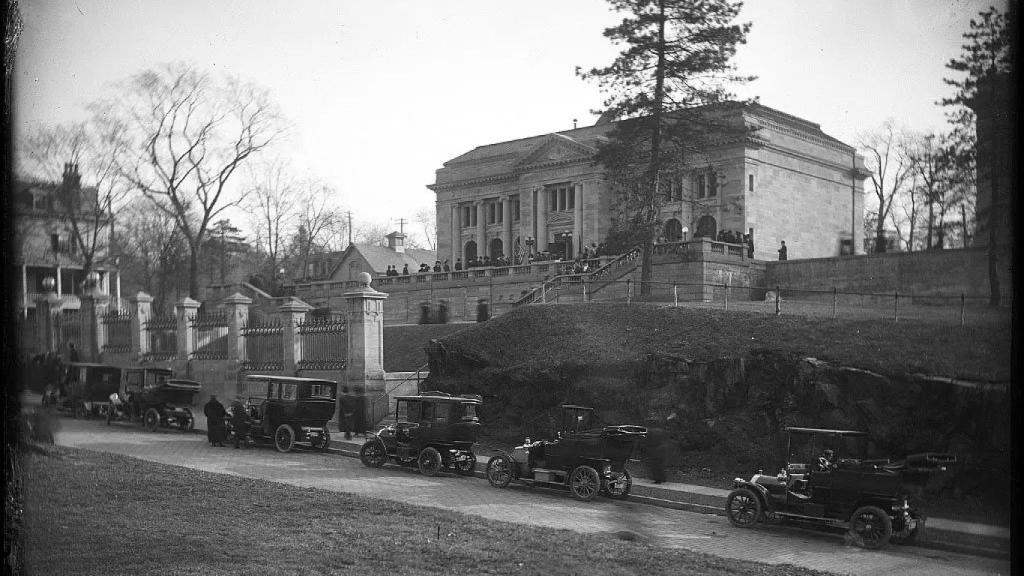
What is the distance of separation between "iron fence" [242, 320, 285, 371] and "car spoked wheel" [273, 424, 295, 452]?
255 inches

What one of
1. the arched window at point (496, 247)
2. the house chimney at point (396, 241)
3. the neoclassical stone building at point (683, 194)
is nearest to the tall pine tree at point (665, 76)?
the neoclassical stone building at point (683, 194)

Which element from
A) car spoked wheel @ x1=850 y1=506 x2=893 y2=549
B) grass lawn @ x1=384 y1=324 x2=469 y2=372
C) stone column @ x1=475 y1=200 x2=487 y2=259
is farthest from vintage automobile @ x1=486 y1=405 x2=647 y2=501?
stone column @ x1=475 y1=200 x2=487 y2=259

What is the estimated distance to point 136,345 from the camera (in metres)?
28.2

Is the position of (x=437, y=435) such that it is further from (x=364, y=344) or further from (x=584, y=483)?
(x=364, y=344)

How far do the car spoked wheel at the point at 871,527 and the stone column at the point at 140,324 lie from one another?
77.9 ft

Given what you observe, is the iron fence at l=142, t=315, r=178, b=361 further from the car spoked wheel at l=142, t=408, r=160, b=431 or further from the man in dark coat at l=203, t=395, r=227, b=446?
the man in dark coat at l=203, t=395, r=227, b=446

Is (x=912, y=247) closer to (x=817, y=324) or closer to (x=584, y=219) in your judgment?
(x=817, y=324)

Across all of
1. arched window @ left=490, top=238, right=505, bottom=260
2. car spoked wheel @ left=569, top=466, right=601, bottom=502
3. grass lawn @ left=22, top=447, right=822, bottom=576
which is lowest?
car spoked wheel @ left=569, top=466, right=601, bottom=502

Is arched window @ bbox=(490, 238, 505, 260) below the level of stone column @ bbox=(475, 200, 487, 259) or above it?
below

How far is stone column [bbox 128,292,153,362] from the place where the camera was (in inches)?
1089

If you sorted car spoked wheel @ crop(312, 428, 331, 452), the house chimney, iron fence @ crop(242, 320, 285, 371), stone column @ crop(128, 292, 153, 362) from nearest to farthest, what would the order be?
car spoked wheel @ crop(312, 428, 331, 452)
iron fence @ crop(242, 320, 285, 371)
stone column @ crop(128, 292, 153, 362)
the house chimney

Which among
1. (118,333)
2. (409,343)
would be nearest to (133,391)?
(118,333)

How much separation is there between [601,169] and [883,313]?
115 ft

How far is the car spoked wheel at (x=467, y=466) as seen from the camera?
16625 millimetres
